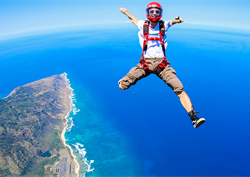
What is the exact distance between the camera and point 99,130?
3319 inches

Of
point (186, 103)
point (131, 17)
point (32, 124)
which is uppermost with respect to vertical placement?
point (32, 124)

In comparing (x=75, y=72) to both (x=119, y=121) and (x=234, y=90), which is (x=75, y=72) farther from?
(x=234, y=90)

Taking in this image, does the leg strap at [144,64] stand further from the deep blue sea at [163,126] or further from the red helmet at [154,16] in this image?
the deep blue sea at [163,126]

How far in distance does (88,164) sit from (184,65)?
11067 cm

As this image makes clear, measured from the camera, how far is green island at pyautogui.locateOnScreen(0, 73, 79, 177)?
7206 cm

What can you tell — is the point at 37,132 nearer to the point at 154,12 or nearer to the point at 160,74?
the point at 160,74

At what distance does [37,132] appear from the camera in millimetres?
94688

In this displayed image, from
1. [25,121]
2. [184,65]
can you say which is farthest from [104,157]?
[184,65]

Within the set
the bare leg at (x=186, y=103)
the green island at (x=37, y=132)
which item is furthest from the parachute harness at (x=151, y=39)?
the green island at (x=37, y=132)

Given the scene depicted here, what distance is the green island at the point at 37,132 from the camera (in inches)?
2837

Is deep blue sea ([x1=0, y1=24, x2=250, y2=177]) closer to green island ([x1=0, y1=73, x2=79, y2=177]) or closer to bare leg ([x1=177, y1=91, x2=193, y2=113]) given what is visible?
green island ([x1=0, y1=73, x2=79, y2=177])

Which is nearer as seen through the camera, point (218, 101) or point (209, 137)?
point (209, 137)

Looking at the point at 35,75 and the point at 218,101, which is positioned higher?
the point at 35,75

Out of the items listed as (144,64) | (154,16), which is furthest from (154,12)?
(144,64)
